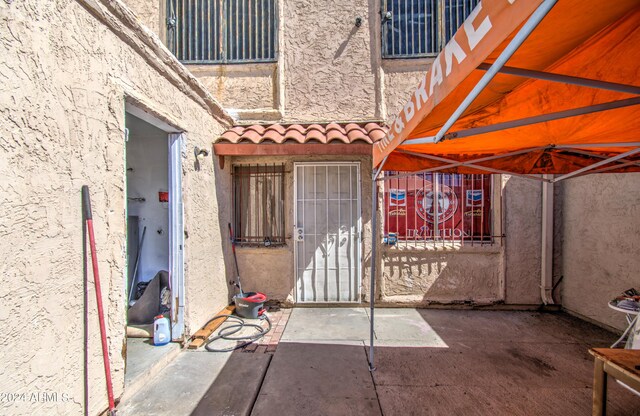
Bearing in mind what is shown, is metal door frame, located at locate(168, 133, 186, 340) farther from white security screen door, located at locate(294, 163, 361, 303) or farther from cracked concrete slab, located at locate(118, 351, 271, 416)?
white security screen door, located at locate(294, 163, 361, 303)

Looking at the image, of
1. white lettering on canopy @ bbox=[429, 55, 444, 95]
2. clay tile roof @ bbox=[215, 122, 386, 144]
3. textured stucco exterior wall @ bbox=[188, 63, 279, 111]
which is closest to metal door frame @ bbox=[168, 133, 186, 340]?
clay tile roof @ bbox=[215, 122, 386, 144]

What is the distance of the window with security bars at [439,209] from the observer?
523 cm

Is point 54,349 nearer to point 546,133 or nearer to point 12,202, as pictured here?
point 12,202

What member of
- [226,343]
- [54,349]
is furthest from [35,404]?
[226,343]

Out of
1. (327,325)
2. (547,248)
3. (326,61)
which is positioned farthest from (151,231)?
(547,248)

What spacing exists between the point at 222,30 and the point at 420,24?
12.9ft

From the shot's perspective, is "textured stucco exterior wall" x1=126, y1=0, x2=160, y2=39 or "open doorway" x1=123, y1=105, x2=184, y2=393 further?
"textured stucco exterior wall" x1=126, y1=0, x2=160, y2=39

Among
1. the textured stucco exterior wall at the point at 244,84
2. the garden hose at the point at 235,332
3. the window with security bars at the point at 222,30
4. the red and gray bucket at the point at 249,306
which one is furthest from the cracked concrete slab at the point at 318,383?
the window with security bars at the point at 222,30

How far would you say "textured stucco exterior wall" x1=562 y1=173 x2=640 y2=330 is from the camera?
13.3ft

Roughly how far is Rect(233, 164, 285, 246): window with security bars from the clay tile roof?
2.20 ft

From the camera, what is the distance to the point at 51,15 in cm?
195

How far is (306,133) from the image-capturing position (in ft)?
16.2

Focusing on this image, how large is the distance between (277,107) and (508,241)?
497 cm

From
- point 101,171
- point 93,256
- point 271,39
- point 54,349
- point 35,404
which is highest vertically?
point 271,39
